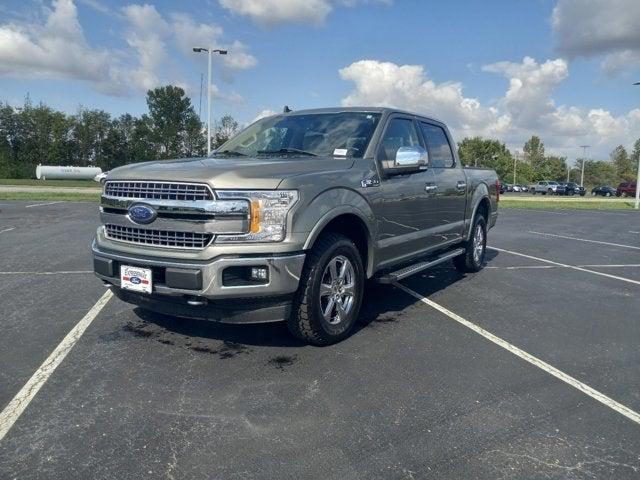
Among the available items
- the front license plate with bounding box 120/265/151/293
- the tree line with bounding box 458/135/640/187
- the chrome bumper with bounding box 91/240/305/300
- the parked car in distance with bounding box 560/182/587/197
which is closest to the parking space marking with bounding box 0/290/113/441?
the front license plate with bounding box 120/265/151/293

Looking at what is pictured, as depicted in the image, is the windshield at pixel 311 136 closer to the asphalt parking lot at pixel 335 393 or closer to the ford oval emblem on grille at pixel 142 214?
the ford oval emblem on grille at pixel 142 214

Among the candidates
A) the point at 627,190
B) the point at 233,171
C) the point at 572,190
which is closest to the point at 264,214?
the point at 233,171

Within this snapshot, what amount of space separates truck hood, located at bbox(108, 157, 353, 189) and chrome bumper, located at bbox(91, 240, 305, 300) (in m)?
0.51

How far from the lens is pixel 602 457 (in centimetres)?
256

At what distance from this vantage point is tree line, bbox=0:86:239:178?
2576 inches

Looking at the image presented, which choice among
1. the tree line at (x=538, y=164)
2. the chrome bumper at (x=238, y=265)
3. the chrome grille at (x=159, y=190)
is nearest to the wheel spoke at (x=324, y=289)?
the chrome bumper at (x=238, y=265)

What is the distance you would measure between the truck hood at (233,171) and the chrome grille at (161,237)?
380 millimetres

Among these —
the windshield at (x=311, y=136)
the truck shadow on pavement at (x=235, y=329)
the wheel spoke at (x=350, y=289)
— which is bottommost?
the truck shadow on pavement at (x=235, y=329)

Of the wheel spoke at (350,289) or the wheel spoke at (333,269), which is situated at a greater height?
the wheel spoke at (333,269)

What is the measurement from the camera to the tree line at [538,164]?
8562 cm

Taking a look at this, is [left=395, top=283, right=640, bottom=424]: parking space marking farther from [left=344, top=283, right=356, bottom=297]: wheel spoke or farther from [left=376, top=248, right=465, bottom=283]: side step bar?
[left=344, top=283, right=356, bottom=297]: wheel spoke

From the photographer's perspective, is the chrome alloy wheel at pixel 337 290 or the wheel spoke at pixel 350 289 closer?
the chrome alloy wheel at pixel 337 290

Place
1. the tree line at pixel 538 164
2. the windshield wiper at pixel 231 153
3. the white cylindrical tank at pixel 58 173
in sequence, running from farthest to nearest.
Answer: the tree line at pixel 538 164 → the white cylindrical tank at pixel 58 173 → the windshield wiper at pixel 231 153

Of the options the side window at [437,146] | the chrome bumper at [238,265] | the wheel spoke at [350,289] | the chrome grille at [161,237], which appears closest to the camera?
the chrome bumper at [238,265]
